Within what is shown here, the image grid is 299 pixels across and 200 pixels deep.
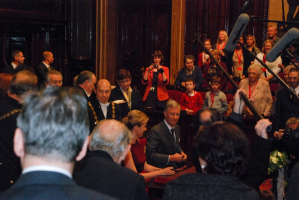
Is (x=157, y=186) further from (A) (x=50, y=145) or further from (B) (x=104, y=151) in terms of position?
(A) (x=50, y=145)

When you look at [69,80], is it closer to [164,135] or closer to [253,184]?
[164,135]

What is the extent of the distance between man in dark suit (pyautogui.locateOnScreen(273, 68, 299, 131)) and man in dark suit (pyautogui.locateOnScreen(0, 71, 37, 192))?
12.0 feet

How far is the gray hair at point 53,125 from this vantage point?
4.06 ft

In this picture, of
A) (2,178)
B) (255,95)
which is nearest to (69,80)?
(255,95)

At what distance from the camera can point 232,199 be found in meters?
1.74

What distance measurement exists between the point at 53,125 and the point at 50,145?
0.20 ft

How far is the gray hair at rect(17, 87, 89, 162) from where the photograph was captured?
1237 mm

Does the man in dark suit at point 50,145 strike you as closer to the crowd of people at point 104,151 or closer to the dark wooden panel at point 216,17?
the crowd of people at point 104,151

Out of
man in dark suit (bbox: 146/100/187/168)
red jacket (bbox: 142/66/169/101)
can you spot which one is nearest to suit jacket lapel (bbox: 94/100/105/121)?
man in dark suit (bbox: 146/100/187/168)

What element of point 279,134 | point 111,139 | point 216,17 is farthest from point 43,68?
point 111,139

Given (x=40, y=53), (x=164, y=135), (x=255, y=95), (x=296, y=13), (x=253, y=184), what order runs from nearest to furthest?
(x=253, y=184) → (x=164, y=135) → (x=255, y=95) → (x=296, y=13) → (x=40, y=53)

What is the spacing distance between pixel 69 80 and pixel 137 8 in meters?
2.61

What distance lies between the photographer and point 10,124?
3123mm

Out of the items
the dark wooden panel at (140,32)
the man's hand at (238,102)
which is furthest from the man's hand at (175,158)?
the dark wooden panel at (140,32)
